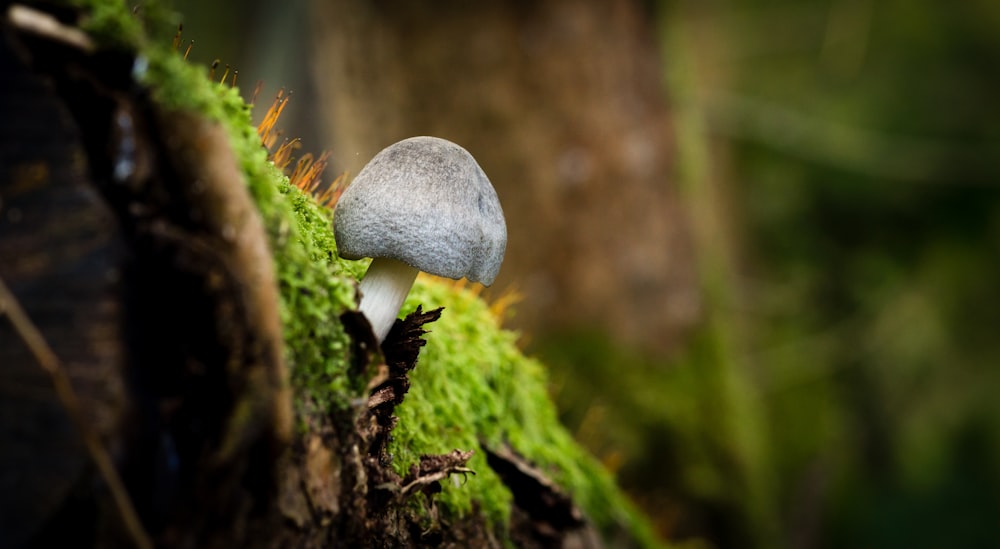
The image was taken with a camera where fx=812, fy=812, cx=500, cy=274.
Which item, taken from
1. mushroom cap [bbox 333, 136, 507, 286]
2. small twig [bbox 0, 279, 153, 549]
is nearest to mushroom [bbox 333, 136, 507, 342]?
mushroom cap [bbox 333, 136, 507, 286]

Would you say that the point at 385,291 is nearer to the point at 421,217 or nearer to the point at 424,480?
the point at 421,217

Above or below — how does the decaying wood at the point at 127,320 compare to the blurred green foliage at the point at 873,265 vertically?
below

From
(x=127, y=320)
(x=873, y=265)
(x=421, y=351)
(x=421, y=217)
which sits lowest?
(x=127, y=320)

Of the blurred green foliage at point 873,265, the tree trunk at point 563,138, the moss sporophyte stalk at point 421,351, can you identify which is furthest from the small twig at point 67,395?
the blurred green foliage at point 873,265

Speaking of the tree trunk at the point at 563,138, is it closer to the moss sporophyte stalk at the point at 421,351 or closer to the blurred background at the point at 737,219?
the blurred background at the point at 737,219

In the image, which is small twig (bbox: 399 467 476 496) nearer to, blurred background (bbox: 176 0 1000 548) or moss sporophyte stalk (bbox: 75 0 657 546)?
moss sporophyte stalk (bbox: 75 0 657 546)

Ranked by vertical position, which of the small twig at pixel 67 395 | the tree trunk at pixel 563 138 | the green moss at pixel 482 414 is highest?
the tree trunk at pixel 563 138

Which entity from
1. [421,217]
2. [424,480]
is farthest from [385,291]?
[424,480]
